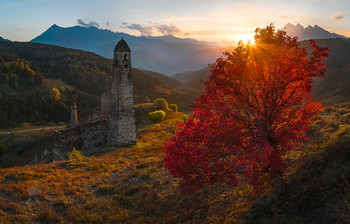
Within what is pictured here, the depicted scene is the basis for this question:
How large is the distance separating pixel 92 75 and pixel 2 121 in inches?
2402

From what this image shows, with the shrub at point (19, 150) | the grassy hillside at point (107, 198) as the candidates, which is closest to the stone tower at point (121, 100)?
the grassy hillside at point (107, 198)

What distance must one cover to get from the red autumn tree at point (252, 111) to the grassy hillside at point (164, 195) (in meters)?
0.92

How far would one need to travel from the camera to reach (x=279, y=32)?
7004 millimetres

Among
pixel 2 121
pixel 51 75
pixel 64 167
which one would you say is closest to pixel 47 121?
pixel 2 121

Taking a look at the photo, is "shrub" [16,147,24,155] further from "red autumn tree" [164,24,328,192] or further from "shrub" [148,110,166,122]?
"red autumn tree" [164,24,328,192]

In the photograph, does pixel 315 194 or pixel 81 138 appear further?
pixel 81 138

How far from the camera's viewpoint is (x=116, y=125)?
22.9 meters

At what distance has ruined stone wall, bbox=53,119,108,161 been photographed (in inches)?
827

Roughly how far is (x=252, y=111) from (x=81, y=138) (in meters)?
21.0

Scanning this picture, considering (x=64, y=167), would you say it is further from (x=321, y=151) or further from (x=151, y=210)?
(x=321, y=151)

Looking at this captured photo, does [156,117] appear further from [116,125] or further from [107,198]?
[107,198]

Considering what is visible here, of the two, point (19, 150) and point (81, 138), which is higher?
point (81, 138)

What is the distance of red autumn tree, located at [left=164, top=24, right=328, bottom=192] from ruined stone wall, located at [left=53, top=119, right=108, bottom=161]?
58.5ft

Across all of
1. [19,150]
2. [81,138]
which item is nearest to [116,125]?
[81,138]
